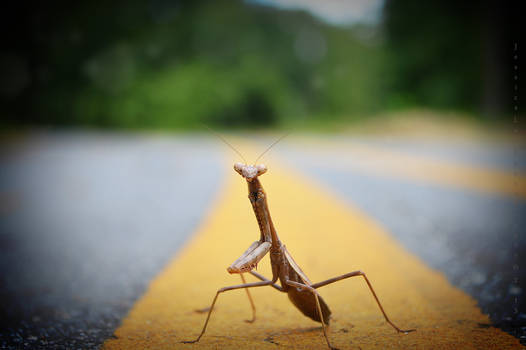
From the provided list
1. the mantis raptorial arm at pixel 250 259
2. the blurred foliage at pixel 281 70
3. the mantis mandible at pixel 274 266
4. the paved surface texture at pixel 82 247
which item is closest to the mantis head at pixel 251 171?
the mantis mandible at pixel 274 266

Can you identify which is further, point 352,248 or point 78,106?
point 78,106

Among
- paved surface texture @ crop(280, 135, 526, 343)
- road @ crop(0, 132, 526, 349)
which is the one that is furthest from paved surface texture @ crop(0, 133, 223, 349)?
paved surface texture @ crop(280, 135, 526, 343)

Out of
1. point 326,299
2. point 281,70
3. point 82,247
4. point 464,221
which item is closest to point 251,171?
point 326,299

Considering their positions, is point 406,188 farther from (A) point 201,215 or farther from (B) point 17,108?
(B) point 17,108

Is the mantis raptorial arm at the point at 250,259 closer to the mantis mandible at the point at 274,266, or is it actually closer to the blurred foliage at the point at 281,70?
the mantis mandible at the point at 274,266

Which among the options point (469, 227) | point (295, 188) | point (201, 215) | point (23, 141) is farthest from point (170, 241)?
point (23, 141)

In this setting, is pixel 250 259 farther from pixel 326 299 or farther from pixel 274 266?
pixel 326 299
